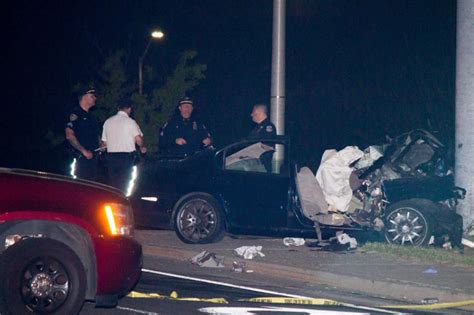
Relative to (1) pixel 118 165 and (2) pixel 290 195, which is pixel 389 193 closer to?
(2) pixel 290 195

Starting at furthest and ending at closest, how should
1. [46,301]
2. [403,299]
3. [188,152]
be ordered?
[188,152] < [403,299] < [46,301]

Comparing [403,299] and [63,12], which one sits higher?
[63,12]

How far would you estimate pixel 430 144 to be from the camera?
13547 millimetres

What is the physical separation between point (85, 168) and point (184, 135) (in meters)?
1.67

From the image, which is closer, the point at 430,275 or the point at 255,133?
the point at 430,275

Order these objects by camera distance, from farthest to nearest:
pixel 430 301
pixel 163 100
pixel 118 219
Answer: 1. pixel 163 100
2. pixel 430 301
3. pixel 118 219

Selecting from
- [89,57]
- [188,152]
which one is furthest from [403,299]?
[89,57]

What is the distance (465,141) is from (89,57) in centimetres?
2282

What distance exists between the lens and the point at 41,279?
7.71 metres

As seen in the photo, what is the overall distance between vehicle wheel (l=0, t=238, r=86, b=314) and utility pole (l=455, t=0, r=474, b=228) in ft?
23.9

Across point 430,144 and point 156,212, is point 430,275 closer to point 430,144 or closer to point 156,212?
point 430,144

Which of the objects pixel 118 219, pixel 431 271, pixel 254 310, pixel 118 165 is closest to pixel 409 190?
pixel 431 271

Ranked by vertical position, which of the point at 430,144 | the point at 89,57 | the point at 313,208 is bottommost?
the point at 313,208

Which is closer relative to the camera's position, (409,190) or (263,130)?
(409,190)
